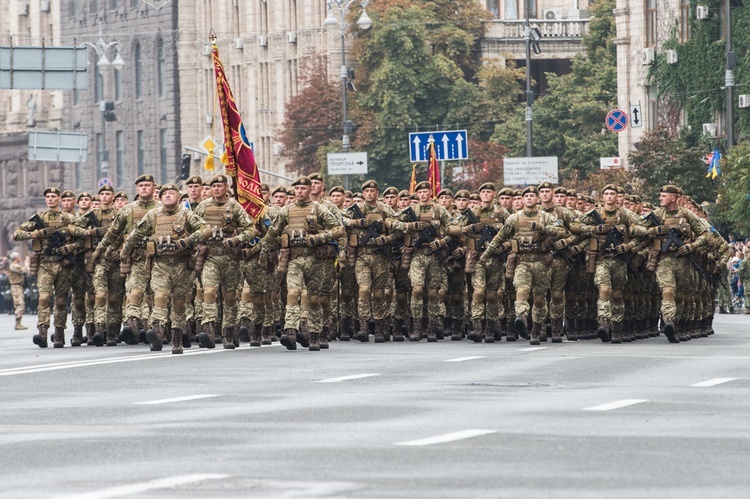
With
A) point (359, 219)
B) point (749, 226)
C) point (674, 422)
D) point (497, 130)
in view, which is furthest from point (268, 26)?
point (674, 422)

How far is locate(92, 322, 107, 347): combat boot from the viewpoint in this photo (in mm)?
27391

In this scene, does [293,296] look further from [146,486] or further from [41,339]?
[146,486]

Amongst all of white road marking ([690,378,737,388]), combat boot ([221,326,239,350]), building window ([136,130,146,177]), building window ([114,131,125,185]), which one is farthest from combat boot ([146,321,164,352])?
building window ([114,131,125,185])

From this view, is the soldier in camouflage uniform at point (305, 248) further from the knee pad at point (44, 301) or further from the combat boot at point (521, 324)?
the knee pad at point (44, 301)

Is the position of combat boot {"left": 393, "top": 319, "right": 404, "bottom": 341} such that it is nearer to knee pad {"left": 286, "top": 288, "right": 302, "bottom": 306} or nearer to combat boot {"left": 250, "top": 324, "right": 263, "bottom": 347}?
combat boot {"left": 250, "top": 324, "right": 263, "bottom": 347}

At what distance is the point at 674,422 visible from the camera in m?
14.9

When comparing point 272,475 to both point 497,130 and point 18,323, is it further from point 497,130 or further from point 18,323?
point 497,130

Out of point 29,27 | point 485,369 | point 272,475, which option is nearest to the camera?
point 272,475

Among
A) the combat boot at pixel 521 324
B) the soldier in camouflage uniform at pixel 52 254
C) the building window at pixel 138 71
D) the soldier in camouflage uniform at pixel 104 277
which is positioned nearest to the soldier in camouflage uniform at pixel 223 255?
the soldier in camouflage uniform at pixel 104 277

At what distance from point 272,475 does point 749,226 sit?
35288mm

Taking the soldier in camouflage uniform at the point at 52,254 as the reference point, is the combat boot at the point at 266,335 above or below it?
below

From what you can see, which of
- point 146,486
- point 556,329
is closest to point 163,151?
point 556,329

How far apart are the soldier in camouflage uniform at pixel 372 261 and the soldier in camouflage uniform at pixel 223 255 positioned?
9.05 feet

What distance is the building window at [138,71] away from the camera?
9788 cm
